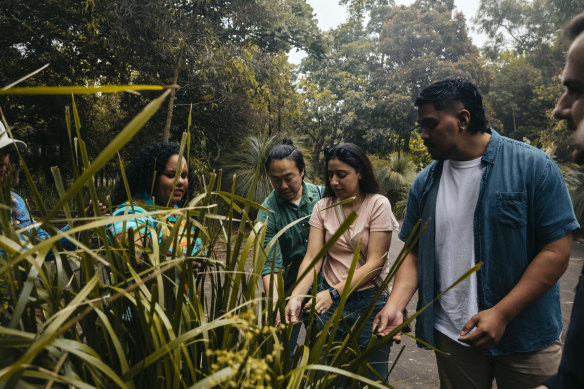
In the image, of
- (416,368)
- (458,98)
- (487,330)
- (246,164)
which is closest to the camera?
(487,330)

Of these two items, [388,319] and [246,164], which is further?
[246,164]

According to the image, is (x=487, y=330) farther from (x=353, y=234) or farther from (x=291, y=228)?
(x=291, y=228)

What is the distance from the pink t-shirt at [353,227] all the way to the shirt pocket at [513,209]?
634 millimetres

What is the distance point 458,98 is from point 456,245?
692 mm

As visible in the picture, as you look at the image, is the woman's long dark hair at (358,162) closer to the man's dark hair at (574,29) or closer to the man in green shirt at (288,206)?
the man in green shirt at (288,206)

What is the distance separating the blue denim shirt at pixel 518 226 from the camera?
5.52ft

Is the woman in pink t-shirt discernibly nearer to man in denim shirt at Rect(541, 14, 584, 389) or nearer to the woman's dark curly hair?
the woman's dark curly hair

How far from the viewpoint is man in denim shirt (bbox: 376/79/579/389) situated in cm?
162

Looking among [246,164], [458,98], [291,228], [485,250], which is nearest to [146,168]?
[291,228]

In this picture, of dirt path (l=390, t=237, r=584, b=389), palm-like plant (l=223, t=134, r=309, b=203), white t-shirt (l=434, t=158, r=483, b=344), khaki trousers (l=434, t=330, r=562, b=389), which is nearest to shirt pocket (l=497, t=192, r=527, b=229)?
white t-shirt (l=434, t=158, r=483, b=344)

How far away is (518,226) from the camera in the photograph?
170 centimetres

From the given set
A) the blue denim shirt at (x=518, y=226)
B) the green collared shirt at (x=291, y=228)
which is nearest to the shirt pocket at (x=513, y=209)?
the blue denim shirt at (x=518, y=226)

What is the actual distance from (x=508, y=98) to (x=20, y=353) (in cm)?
2816

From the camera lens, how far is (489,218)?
1.76 meters
